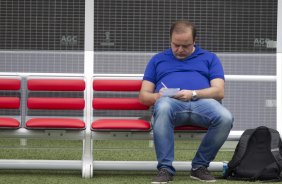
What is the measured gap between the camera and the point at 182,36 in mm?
5000

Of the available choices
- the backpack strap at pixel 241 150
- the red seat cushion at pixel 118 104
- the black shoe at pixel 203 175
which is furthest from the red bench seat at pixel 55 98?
the backpack strap at pixel 241 150

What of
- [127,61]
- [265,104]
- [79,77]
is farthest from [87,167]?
[265,104]

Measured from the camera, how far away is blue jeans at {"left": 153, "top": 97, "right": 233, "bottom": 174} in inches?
189

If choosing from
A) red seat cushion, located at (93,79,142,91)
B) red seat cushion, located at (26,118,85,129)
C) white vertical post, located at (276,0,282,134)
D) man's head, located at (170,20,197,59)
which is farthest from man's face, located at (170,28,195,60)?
white vertical post, located at (276,0,282,134)

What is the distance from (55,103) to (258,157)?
4.35ft

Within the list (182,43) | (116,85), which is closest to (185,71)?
(182,43)

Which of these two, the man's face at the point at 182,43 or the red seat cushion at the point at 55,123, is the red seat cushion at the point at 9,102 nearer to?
the red seat cushion at the point at 55,123

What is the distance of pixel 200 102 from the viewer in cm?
498

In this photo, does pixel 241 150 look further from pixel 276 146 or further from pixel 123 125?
pixel 123 125

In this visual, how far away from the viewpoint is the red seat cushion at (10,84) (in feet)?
17.5

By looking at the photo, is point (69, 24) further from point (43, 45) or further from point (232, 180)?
point (232, 180)

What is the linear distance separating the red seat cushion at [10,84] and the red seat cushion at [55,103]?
134 mm

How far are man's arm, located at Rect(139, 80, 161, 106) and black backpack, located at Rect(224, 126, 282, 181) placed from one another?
23.7 inches

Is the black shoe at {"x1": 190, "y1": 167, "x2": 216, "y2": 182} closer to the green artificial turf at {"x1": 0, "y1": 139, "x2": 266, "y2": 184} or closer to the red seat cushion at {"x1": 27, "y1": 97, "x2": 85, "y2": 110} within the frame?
the green artificial turf at {"x1": 0, "y1": 139, "x2": 266, "y2": 184}
